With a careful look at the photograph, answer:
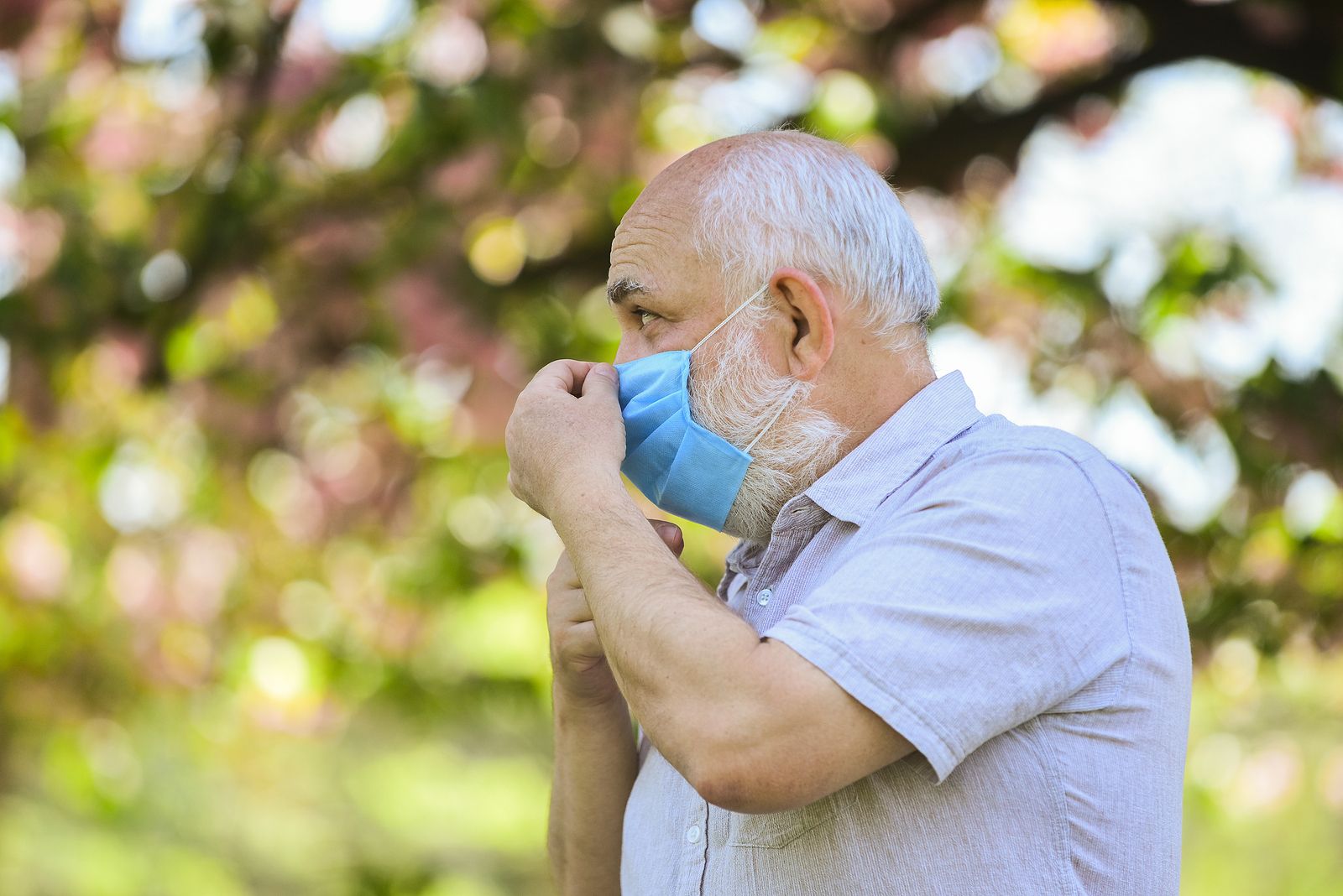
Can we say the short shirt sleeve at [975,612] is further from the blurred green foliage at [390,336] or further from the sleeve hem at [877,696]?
the blurred green foliage at [390,336]

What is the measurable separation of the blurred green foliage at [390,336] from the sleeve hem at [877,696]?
2832 millimetres

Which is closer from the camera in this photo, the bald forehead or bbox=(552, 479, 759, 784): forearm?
bbox=(552, 479, 759, 784): forearm

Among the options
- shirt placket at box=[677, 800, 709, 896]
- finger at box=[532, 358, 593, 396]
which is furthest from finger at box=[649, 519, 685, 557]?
shirt placket at box=[677, 800, 709, 896]

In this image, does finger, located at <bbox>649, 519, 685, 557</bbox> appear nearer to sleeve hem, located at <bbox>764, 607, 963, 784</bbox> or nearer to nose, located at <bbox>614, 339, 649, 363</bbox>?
nose, located at <bbox>614, 339, 649, 363</bbox>

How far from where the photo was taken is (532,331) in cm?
461

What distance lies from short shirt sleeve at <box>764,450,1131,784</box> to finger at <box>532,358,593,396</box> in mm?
538

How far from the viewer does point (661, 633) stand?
4.61 feet

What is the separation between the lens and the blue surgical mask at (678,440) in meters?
1.83

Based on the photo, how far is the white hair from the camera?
1803mm

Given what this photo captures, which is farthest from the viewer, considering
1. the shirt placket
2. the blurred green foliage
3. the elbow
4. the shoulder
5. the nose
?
the blurred green foliage

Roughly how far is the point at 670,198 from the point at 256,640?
4.32 meters

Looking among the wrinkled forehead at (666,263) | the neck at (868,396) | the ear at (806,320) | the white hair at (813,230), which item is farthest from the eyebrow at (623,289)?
the neck at (868,396)

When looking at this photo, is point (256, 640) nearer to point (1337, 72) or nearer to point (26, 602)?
point (26, 602)

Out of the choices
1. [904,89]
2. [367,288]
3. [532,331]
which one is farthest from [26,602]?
[904,89]
